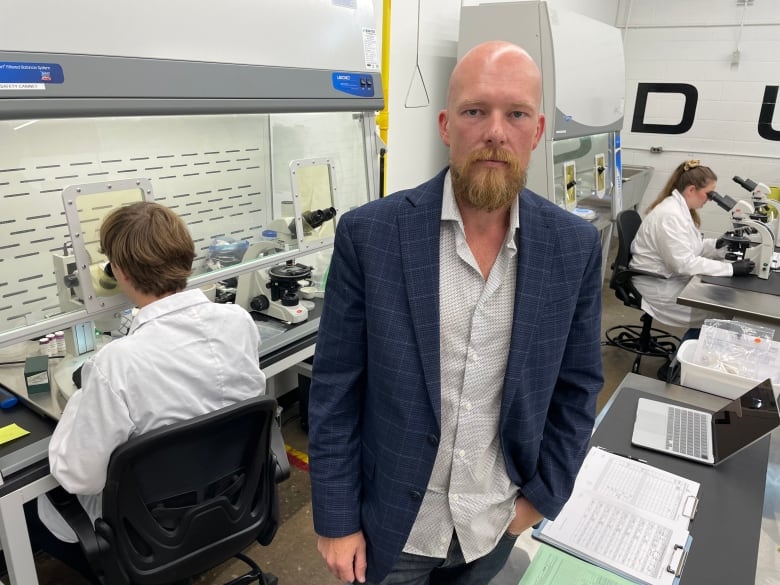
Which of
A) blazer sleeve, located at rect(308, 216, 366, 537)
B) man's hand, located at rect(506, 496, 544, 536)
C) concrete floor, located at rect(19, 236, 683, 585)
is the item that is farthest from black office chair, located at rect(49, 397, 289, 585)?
man's hand, located at rect(506, 496, 544, 536)

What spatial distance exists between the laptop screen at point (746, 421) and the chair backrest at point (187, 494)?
1.09 metres

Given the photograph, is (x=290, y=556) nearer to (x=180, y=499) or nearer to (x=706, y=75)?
(x=180, y=499)

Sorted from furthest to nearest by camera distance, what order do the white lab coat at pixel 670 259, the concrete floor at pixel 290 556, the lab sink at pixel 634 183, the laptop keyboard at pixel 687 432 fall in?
the lab sink at pixel 634 183, the white lab coat at pixel 670 259, the concrete floor at pixel 290 556, the laptop keyboard at pixel 687 432

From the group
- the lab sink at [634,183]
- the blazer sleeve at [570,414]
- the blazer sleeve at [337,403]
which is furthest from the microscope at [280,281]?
the lab sink at [634,183]

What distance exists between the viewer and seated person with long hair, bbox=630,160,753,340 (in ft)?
9.79

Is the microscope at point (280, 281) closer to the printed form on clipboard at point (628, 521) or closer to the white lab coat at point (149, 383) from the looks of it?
the white lab coat at point (149, 383)

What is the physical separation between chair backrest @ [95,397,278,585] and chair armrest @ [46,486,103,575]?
0.02 meters

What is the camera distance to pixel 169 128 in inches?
68.5

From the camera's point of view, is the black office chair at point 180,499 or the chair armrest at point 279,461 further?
the chair armrest at point 279,461

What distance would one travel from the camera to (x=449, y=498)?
94cm

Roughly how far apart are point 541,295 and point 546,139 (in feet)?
7.23

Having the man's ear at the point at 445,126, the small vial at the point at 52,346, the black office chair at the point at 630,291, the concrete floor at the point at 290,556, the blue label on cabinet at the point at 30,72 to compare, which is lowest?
the concrete floor at the point at 290,556

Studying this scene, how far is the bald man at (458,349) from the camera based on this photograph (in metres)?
0.86

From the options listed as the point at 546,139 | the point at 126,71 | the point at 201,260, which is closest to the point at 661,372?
the point at 546,139
